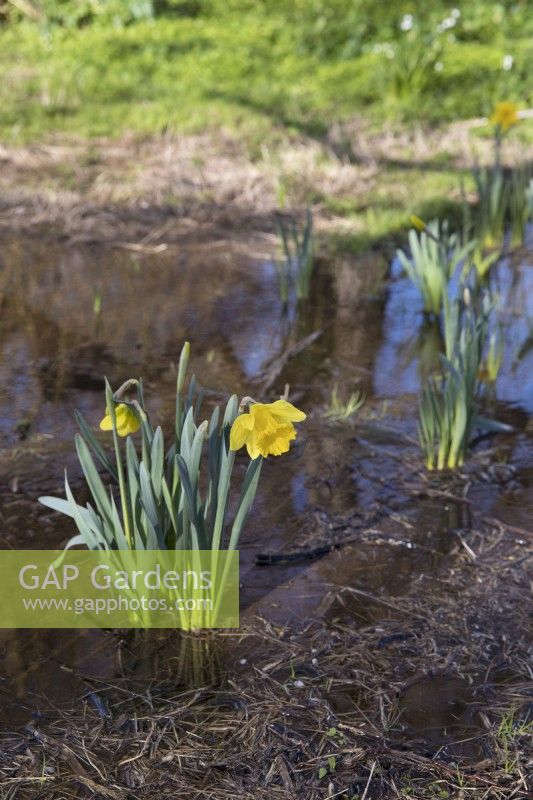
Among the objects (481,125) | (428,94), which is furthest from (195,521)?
(428,94)

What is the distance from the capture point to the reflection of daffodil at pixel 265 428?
6.29 ft

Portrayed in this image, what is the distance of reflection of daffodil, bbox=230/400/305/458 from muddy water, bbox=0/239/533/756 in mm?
589

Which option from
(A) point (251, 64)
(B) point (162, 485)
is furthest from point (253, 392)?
(A) point (251, 64)

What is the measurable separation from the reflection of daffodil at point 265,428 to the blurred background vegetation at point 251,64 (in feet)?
17.7

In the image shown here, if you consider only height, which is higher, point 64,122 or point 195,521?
point 64,122

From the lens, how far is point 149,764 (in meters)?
1.88

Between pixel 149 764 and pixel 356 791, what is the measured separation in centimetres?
41

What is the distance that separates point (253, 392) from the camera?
359 centimetres

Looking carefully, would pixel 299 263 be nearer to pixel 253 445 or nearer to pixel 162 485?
pixel 162 485

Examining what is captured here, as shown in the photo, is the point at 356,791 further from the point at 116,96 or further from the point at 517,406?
the point at 116,96

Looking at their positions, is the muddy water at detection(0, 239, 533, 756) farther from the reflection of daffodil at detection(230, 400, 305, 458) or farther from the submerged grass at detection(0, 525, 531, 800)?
the reflection of daffodil at detection(230, 400, 305, 458)

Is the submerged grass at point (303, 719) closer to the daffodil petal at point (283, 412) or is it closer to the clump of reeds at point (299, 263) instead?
the daffodil petal at point (283, 412)

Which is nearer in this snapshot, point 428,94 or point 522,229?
point 522,229

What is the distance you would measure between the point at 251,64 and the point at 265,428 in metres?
7.81
